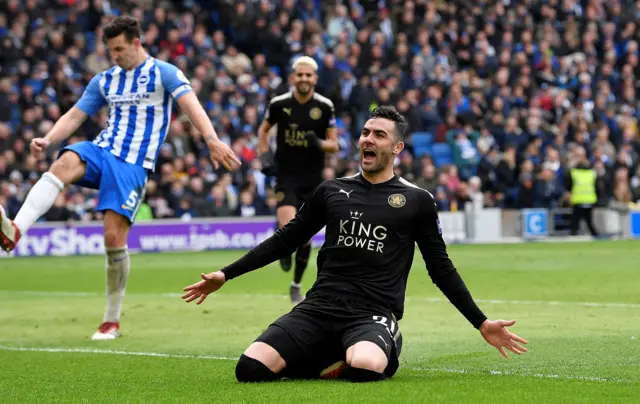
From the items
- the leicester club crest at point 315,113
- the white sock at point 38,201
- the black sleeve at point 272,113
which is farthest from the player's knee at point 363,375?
the black sleeve at point 272,113

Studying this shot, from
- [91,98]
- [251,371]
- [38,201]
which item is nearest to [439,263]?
[251,371]

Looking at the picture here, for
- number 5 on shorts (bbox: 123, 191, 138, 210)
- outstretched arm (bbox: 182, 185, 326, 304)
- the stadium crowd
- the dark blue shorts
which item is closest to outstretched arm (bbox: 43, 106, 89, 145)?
the dark blue shorts

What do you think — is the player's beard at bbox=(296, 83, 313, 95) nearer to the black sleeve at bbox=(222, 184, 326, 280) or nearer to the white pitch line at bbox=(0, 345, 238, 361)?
the white pitch line at bbox=(0, 345, 238, 361)

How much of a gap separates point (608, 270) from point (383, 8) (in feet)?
54.9

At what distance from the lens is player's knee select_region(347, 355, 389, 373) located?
6.71 m

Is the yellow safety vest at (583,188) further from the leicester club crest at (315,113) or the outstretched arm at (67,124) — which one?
the outstretched arm at (67,124)

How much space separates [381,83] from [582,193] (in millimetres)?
5668

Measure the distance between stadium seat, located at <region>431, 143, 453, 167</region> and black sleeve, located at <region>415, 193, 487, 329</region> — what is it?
75.0 feet

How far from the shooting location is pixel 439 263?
7.18 meters

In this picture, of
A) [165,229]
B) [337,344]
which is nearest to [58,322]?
[337,344]

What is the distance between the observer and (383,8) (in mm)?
32250

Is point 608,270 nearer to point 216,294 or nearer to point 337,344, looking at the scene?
point 216,294

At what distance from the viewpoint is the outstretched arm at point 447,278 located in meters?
6.81

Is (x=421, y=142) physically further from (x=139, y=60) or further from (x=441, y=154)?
(x=139, y=60)
